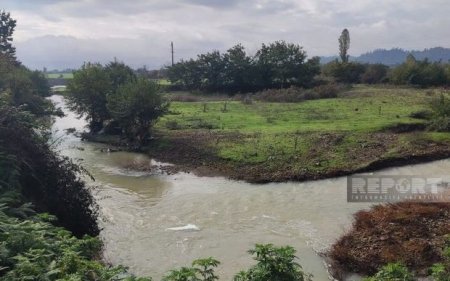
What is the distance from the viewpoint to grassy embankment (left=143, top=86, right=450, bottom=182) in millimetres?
25281

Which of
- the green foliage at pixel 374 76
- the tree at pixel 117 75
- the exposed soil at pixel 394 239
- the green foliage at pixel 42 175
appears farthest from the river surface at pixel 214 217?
the green foliage at pixel 374 76

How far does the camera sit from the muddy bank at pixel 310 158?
24.3m

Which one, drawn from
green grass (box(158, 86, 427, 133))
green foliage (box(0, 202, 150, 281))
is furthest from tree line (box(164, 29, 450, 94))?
green foliage (box(0, 202, 150, 281))

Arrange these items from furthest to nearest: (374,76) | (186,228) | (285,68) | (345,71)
A: (345,71)
(374,76)
(285,68)
(186,228)

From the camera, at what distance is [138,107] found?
106 ft

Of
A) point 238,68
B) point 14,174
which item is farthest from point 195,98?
point 14,174

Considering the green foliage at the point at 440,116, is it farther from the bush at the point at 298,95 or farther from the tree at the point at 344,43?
the tree at the point at 344,43

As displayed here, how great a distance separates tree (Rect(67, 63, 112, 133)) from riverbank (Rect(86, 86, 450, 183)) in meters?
3.02

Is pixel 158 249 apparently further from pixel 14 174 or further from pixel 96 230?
pixel 14 174

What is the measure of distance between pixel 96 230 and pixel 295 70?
53574mm

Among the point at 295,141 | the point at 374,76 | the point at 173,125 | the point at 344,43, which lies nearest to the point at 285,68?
the point at 374,76

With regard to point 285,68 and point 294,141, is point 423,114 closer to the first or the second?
point 294,141

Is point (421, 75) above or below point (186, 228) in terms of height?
above

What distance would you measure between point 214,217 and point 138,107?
16.0 metres
